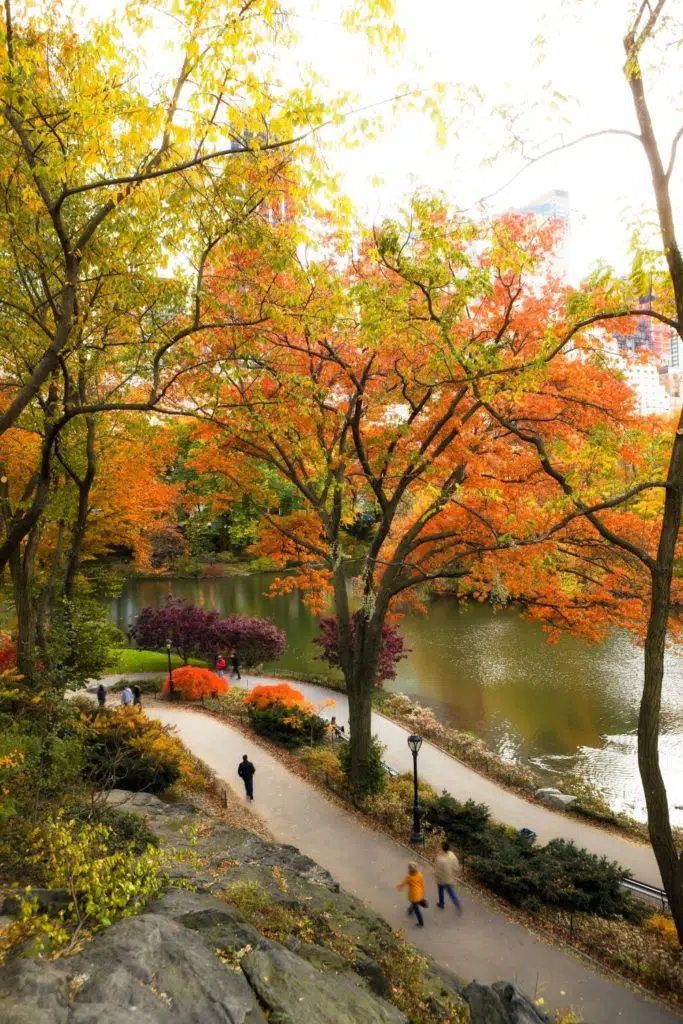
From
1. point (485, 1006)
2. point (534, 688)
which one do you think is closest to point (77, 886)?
point (485, 1006)

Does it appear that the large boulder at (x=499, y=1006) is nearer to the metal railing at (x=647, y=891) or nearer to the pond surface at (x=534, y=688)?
the metal railing at (x=647, y=891)

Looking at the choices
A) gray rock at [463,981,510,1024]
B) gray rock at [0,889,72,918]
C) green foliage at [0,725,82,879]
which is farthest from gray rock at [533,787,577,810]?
gray rock at [0,889,72,918]

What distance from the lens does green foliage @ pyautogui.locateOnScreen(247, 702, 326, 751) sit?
15.0 meters

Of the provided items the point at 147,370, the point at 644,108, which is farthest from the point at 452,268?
the point at 147,370

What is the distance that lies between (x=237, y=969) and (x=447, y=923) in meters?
5.00

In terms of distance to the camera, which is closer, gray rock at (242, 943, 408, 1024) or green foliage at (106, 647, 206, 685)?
gray rock at (242, 943, 408, 1024)

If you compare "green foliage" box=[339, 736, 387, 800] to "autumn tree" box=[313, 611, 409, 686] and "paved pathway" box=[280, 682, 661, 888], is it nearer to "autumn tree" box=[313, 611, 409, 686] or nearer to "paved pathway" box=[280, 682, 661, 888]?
"paved pathway" box=[280, 682, 661, 888]

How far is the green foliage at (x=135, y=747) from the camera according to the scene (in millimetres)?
10203

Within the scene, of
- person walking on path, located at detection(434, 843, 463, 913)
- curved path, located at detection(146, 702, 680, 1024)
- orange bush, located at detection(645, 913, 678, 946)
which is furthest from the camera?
person walking on path, located at detection(434, 843, 463, 913)

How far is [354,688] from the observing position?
1194 centimetres

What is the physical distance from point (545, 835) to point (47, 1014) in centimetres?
1017

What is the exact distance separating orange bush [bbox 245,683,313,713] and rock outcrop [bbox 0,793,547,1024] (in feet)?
28.7

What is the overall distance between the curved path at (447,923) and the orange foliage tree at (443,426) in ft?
4.94

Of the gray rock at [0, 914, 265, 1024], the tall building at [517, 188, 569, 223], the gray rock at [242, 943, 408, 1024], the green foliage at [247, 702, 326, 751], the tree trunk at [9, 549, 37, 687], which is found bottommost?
the green foliage at [247, 702, 326, 751]
